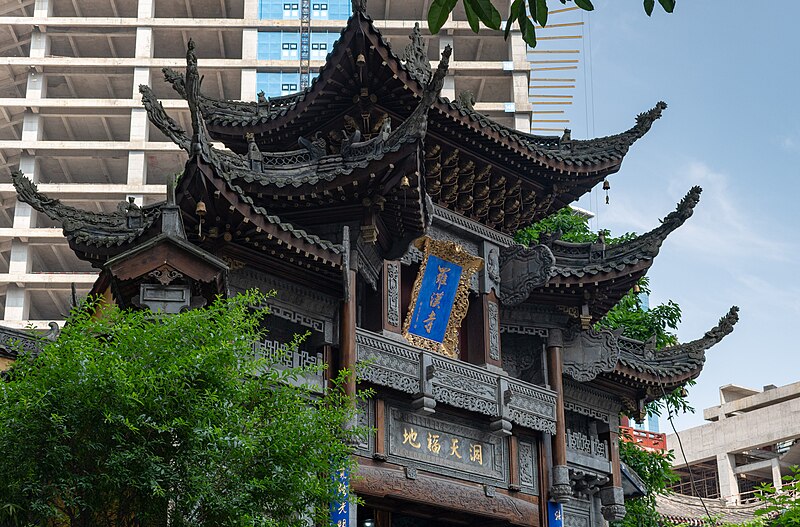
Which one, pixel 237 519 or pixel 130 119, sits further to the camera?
pixel 130 119

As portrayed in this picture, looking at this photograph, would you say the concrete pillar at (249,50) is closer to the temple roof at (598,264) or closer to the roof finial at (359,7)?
the temple roof at (598,264)

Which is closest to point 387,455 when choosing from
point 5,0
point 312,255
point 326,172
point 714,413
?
point 312,255

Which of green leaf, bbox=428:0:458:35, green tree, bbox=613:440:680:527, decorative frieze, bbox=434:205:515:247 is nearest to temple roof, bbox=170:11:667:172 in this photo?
decorative frieze, bbox=434:205:515:247

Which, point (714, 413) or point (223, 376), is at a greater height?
point (714, 413)

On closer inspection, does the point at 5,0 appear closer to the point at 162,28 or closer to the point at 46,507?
the point at 162,28

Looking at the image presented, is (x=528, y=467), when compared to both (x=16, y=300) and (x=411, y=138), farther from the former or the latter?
(x=16, y=300)

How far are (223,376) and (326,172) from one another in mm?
5668

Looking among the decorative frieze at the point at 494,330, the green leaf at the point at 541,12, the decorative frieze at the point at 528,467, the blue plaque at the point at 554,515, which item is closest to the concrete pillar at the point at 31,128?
the decorative frieze at the point at 494,330

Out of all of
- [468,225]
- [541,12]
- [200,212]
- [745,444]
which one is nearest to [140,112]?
[745,444]

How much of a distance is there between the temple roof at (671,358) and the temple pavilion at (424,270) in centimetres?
4

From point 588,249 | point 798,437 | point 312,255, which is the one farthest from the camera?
point 798,437

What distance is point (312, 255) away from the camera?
48.6ft

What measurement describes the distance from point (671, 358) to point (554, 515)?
409 centimetres

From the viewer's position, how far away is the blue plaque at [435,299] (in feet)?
56.4
